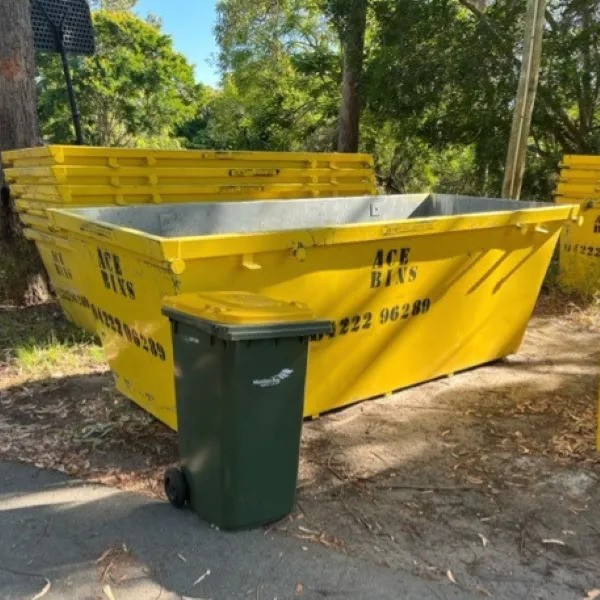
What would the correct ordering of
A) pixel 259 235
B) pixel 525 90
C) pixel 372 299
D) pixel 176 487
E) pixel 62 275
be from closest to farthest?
1. pixel 176 487
2. pixel 259 235
3. pixel 372 299
4. pixel 62 275
5. pixel 525 90

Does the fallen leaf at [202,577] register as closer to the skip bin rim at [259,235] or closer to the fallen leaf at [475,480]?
the skip bin rim at [259,235]

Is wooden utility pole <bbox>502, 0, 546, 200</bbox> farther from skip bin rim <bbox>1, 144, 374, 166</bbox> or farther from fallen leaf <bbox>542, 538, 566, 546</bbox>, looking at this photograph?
fallen leaf <bbox>542, 538, 566, 546</bbox>

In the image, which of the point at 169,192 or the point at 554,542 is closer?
the point at 554,542

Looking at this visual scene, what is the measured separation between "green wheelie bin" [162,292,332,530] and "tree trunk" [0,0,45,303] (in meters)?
4.31

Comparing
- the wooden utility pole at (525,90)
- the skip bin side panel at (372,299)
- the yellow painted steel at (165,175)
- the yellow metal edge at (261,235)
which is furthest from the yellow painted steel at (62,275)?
the wooden utility pole at (525,90)

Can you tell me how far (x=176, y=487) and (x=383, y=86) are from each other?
29.3ft

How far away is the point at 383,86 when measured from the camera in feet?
34.9

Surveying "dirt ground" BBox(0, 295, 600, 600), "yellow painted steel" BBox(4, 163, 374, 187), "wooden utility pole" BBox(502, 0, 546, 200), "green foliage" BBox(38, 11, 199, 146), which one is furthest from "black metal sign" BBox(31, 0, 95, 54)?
"green foliage" BBox(38, 11, 199, 146)

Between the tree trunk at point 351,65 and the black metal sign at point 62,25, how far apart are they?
439 centimetres

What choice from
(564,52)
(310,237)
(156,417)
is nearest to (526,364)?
(310,237)

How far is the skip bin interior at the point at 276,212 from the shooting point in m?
4.69

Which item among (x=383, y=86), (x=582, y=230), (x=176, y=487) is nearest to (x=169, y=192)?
(x=176, y=487)

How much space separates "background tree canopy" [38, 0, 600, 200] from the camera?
32.8 feet

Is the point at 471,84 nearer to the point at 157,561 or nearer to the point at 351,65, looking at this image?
the point at 351,65
